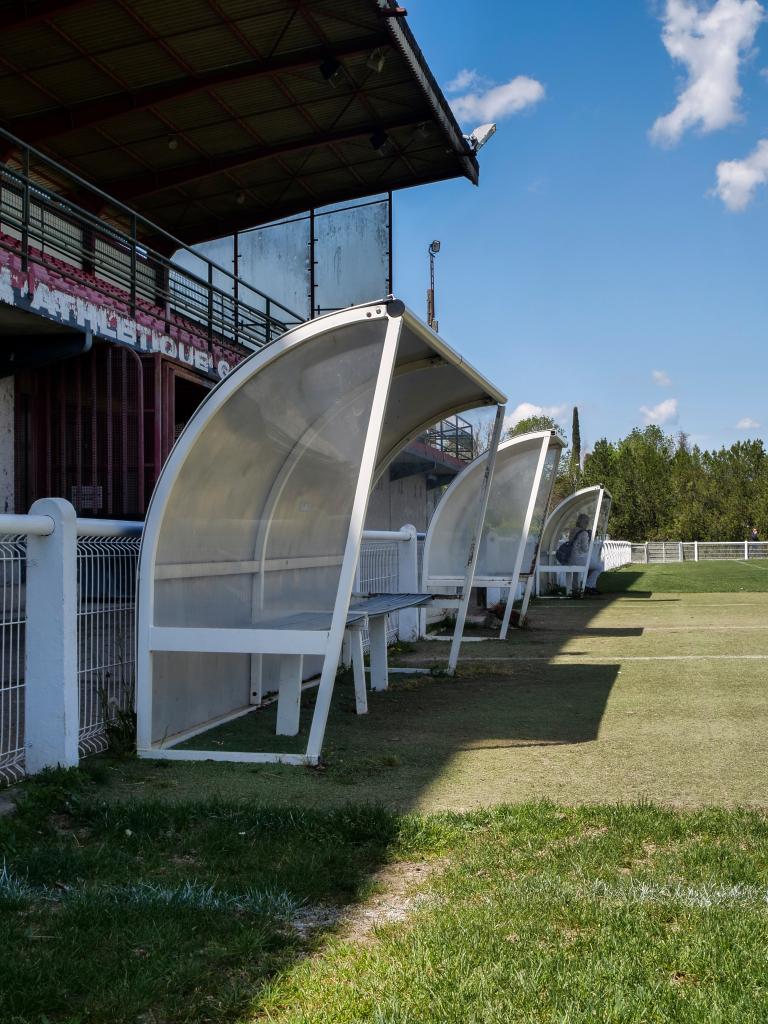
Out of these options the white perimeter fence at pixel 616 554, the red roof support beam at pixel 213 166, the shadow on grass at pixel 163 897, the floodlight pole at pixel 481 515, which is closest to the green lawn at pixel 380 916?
the shadow on grass at pixel 163 897

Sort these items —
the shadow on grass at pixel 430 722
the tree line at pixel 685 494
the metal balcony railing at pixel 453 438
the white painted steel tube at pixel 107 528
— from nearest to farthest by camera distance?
the white painted steel tube at pixel 107 528
the shadow on grass at pixel 430 722
the metal balcony railing at pixel 453 438
the tree line at pixel 685 494

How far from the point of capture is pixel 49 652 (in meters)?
5.80

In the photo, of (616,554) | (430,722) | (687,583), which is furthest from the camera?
(616,554)

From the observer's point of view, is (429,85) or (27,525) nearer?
(27,525)

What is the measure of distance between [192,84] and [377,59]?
10.4 feet

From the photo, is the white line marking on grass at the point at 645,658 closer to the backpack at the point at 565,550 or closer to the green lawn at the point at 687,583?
the green lawn at the point at 687,583

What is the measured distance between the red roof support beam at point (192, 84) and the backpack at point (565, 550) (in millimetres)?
13201

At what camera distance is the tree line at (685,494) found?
6850 cm

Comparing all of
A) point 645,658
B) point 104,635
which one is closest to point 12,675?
point 104,635

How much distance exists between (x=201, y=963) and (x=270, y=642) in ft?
10.6

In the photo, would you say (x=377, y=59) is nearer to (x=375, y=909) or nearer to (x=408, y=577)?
(x=408, y=577)

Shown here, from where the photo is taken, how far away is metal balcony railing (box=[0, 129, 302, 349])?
33.8 ft

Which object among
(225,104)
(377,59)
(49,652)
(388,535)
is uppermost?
(377,59)

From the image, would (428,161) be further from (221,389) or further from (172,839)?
(172,839)
